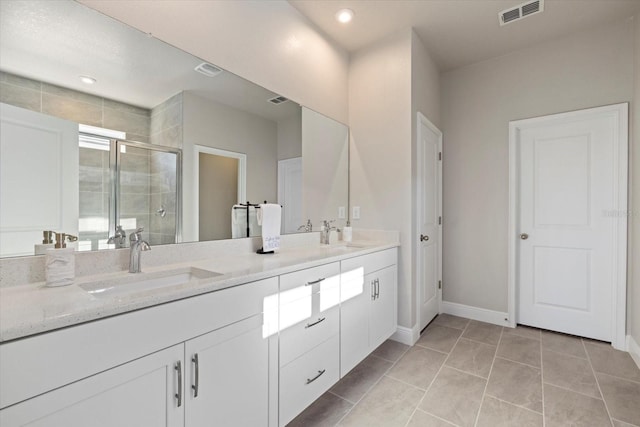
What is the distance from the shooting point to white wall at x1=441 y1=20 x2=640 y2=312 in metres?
2.55

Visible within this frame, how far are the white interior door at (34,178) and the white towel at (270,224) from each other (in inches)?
38.2

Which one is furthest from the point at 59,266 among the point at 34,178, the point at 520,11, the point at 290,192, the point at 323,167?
the point at 520,11

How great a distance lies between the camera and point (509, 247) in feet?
9.68

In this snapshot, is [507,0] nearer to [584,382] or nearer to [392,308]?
[392,308]

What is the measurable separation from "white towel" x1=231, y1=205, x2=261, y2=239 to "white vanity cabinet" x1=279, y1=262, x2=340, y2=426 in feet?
1.94

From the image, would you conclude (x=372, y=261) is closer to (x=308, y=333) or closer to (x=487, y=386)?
(x=308, y=333)

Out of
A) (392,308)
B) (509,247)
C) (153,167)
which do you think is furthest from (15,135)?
(509,247)

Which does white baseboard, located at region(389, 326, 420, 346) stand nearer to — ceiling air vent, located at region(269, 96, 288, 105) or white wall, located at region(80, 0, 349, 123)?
white wall, located at region(80, 0, 349, 123)

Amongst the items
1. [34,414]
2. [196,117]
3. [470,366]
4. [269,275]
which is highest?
[196,117]

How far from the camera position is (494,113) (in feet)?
10.0

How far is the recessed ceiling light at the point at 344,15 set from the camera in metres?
2.35

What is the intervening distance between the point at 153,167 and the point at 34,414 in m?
1.08

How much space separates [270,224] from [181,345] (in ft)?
3.46

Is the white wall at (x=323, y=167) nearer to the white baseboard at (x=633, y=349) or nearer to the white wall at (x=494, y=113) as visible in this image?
the white wall at (x=494, y=113)
